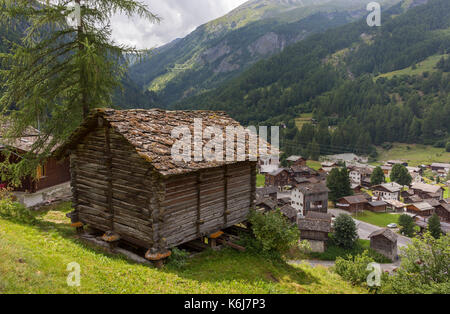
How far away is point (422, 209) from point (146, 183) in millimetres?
82687

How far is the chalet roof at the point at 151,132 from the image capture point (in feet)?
33.7

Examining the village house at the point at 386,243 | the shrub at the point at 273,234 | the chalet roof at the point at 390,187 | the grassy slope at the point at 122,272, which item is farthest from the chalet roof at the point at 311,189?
the shrub at the point at 273,234

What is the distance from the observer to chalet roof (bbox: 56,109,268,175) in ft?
33.7

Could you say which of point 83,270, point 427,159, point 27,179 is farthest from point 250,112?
point 83,270

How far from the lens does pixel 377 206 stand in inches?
3078

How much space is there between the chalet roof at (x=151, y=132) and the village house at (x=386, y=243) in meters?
47.6

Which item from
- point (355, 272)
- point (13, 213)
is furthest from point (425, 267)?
point (13, 213)

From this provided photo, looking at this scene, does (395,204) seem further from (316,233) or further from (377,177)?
(316,233)

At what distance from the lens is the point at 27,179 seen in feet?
73.6

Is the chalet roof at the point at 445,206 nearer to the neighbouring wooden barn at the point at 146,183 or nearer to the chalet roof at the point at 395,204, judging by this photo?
the chalet roof at the point at 395,204

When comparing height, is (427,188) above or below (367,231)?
above

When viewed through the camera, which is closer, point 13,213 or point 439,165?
point 13,213
